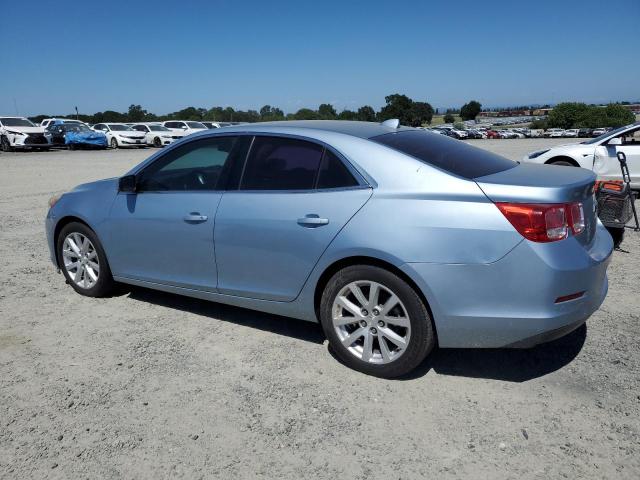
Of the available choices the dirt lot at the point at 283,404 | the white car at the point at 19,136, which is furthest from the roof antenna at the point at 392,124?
the white car at the point at 19,136

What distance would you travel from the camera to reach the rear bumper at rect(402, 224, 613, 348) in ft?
9.53

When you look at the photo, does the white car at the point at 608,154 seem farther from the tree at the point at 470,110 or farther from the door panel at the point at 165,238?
the tree at the point at 470,110

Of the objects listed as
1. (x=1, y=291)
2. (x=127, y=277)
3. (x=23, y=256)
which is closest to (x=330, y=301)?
(x=127, y=277)

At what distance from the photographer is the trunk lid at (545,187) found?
117 inches

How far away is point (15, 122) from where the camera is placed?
94.2 ft

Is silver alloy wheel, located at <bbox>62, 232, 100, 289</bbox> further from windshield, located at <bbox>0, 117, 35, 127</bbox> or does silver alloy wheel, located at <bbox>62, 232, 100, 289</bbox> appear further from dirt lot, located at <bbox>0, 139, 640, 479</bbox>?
windshield, located at <bbox>0, 117, 35, 127</bbox>

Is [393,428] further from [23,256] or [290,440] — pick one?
[23,256]

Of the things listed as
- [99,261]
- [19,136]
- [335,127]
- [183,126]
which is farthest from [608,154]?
[19,136]

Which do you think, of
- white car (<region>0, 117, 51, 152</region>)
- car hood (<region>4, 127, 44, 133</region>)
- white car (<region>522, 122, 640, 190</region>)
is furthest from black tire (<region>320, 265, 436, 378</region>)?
car hood (<region>4, 127, 44, 133</region>)

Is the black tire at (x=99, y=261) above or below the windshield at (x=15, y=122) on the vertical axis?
below

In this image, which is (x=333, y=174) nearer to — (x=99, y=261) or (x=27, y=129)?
(x=99, y=261)

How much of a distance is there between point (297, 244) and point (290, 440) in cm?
124

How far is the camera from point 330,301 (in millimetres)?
3479

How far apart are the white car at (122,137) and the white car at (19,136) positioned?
344cm
